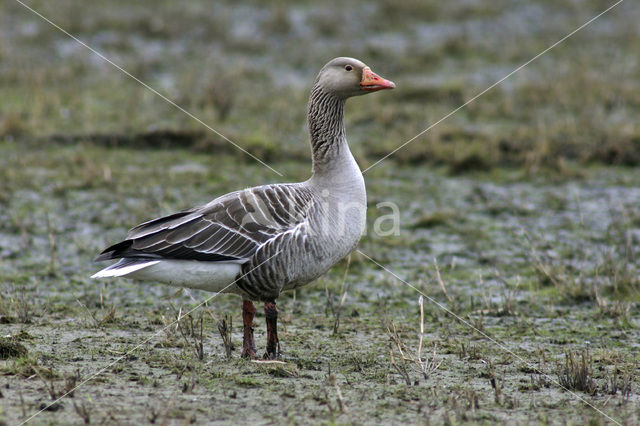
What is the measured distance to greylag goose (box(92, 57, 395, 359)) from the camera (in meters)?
5.72

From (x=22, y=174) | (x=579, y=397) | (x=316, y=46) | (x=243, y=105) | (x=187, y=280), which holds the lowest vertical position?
(x=579, y=397)

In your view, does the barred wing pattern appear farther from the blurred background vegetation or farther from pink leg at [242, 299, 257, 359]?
the blurred background vegetation

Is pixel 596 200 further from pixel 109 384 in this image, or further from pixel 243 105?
pixel 109 384

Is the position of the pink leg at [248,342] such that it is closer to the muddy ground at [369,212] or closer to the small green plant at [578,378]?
the muddy ground at [369,212]

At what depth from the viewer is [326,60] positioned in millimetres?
16047

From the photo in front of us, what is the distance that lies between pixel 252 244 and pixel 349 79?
163 centimetres

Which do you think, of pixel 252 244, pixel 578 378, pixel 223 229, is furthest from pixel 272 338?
pixel 578 378

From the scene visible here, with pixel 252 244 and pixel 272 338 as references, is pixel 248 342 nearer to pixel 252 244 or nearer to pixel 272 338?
pixel 272 338

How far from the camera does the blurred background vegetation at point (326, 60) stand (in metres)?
11.6

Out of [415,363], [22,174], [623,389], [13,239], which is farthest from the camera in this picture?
[22,174]

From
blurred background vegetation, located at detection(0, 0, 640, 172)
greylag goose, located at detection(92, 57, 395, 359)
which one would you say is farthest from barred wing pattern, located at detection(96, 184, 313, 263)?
blurred background vegetation, located at detection(0, 0, 640, 172)

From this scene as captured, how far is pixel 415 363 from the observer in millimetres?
5641

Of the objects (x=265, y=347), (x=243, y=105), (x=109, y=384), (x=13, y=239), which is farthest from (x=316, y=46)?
(x=109, y=384)

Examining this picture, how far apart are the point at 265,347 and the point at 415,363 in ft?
4.03
